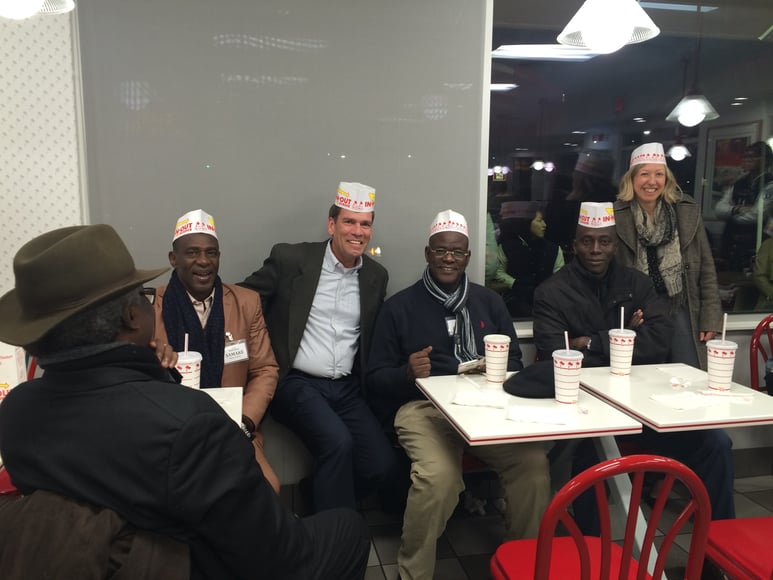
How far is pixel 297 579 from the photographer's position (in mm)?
1354

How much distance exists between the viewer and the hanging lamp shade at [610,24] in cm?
247

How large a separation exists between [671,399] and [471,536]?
124cm

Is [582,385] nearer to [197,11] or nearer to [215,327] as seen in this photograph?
A: [215,327]

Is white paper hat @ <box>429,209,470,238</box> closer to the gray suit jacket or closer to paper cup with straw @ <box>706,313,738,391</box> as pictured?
the gray suit jacket

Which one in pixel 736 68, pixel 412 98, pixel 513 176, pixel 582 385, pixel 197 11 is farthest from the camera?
pixel 736 68

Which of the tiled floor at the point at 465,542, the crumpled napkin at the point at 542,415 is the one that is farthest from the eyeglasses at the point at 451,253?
the tiled floor at the point at 465,542

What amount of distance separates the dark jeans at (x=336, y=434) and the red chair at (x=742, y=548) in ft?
4.39

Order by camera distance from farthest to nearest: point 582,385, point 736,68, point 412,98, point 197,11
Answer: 1. point 736,68
2. point 412,98
3. point 197,11
4. point 582,385

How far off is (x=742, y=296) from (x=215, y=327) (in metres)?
3.37

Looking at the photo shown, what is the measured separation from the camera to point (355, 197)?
2.92 m

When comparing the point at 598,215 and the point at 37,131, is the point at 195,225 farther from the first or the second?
the point at 598,215

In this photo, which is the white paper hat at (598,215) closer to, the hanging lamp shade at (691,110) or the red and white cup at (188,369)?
the hanging lamp shade at (691,110)

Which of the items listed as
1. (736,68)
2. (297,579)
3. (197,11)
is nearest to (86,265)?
(297,579)

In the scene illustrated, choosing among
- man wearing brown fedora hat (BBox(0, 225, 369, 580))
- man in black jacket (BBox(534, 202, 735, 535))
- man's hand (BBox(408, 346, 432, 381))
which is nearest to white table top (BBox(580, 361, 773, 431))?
man in black jacket (BBox(534, 202, 735, 535))
